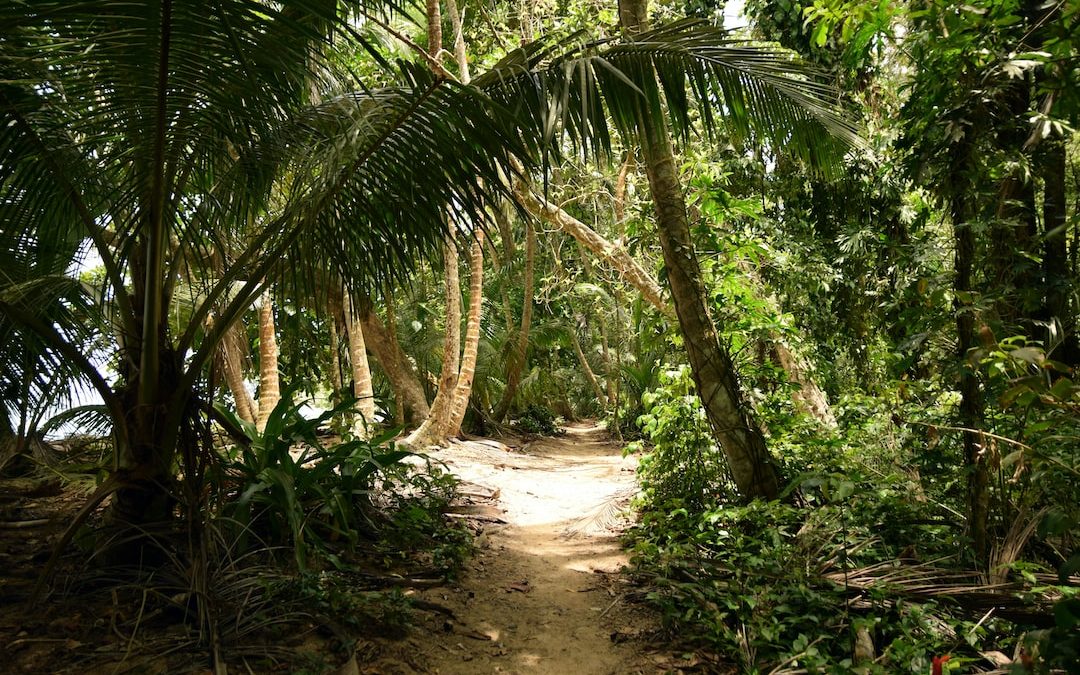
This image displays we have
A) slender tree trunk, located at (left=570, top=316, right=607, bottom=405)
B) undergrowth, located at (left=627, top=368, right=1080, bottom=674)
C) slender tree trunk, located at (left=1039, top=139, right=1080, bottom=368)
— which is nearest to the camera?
undergrowth, located at (left=627, top=368, right=1080, bottom=674)

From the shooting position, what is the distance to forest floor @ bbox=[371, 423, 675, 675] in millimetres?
3410

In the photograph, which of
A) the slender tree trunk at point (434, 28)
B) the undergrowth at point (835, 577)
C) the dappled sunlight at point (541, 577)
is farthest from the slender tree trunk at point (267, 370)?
the undergrowth at point (835, 577)

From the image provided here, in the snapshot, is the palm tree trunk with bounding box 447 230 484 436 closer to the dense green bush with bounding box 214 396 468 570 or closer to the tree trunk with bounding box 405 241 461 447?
the tree trunk with bounding box 405 241 461 447

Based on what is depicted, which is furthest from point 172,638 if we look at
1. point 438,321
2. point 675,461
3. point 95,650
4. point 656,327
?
point 438,321

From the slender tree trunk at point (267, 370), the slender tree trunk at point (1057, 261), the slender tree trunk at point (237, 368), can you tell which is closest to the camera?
the slender tree trunk at point (1057, 261)

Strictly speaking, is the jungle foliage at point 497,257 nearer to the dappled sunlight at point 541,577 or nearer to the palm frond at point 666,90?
the palm frond at point 666,90

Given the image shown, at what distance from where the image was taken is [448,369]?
931 cm

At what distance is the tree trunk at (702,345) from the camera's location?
4.89m

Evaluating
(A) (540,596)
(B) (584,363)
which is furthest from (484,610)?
(B) (584,363)

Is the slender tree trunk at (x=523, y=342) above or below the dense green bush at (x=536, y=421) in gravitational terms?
above

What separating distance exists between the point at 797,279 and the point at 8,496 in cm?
726

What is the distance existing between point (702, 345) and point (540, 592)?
78.3 inches

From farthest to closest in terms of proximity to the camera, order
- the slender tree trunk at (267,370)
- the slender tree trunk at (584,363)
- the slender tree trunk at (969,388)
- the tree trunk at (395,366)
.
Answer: the slender tree trunk at (584,363) < the tree trunk at (395,366) < the slender tree trunk at (267,370) < the slender tree trunk at (969,388)

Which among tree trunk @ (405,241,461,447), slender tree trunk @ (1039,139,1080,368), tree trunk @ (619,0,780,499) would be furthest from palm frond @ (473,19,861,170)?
tree trunk @ (405,241,461,447)
